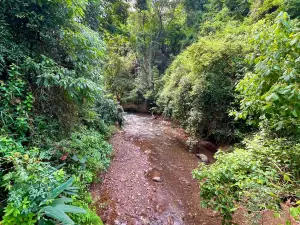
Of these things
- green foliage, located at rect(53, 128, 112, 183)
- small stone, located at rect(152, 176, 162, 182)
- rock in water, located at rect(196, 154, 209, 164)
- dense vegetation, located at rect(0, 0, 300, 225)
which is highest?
dense vegetation, located at rect(0, 0, 300, 225)

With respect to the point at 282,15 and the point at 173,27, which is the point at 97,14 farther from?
the point at 173,27

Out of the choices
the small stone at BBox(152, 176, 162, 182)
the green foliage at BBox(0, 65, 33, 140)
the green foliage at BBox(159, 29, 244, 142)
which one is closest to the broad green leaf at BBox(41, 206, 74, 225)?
the green foliage at BBox(0, 65, 33, 140)

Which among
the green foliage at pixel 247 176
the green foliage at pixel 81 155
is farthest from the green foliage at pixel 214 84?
the green foliage at pixel 81 155

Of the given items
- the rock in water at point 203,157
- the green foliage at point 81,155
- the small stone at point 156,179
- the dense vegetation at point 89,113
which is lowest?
the rock in water at point 203,157

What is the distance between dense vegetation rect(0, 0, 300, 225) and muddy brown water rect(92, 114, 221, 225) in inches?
20.8

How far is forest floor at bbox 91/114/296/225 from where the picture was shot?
3.31 meters

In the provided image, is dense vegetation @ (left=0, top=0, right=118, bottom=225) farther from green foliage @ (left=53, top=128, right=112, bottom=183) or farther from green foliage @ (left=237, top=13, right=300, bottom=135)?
green foliage @ (left=237, top=13, right=300, bottom=135)

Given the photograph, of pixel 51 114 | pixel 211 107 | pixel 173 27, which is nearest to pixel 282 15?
pixel 51 114

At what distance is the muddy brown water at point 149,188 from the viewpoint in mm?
3332

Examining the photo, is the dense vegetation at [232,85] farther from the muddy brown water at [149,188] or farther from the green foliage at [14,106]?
the green foliage at [14,106]

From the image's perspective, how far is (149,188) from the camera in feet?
13.9

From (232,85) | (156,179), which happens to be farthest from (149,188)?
(232,85)

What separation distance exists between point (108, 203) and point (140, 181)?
118 centimetres

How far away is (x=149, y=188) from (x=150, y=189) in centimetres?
5
